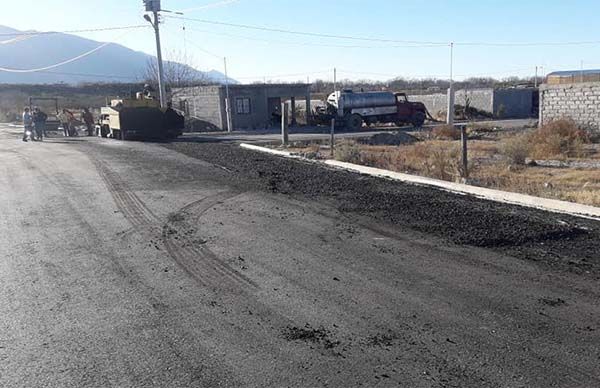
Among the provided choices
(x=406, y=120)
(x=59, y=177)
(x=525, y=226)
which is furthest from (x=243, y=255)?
(x=406, y=120)

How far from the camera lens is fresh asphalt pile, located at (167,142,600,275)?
7059 millimetres

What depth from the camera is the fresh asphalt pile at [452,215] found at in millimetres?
7059

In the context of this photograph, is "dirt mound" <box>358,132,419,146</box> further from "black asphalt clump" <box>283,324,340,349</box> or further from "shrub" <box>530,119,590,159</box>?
"black asphalt clump" <box>283,324,340,349</box>

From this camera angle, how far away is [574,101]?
23.4 m

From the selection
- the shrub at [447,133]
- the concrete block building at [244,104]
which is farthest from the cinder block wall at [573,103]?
the concrete block building at [244,104]

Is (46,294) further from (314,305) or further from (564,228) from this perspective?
(564,228)

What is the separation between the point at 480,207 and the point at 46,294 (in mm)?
6897

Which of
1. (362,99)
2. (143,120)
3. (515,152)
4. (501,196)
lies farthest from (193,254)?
(362,99)

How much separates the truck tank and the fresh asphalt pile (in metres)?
28.7

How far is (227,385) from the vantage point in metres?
3.94

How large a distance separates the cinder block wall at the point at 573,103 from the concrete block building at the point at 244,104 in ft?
79.7

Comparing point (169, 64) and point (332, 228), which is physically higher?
point (169, 64)

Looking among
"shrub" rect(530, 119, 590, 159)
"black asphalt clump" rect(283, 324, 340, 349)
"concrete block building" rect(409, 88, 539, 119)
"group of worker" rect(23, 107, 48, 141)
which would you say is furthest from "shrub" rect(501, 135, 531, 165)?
"concrete block building" rect(409, 88, 539, 119)

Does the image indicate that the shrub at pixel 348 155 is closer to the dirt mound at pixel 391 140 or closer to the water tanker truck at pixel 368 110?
the dirt mound at pixel 391 140
